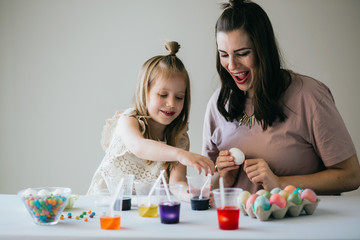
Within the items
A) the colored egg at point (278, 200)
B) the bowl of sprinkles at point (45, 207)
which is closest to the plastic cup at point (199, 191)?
the colored egg at point (278, 200)

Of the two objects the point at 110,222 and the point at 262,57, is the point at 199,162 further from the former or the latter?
the point at 262,57

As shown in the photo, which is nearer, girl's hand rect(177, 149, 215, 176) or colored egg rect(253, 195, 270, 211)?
colored egg rect(253, 195, 270, 211)

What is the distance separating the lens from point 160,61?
7.25ft

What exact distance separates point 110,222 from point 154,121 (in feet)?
3.54

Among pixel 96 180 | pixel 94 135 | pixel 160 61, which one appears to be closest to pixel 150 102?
pixel 160 61

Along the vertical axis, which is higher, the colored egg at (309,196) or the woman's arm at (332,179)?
the colored egg at (309,196)

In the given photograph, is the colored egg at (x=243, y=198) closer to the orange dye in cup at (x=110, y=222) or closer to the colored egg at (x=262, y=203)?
the colored egg at (x=262, y=203)

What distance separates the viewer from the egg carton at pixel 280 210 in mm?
1281

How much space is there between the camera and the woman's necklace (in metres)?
2.03

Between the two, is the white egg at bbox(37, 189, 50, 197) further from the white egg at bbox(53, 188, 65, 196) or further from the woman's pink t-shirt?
the woman's pink t-shirt

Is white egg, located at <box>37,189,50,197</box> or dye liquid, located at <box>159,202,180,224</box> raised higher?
white egg, located at <box>37,189,50,197</box>

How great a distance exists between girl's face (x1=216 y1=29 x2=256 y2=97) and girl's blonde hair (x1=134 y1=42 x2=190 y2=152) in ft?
1.00

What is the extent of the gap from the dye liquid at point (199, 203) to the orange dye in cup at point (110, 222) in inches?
13.9

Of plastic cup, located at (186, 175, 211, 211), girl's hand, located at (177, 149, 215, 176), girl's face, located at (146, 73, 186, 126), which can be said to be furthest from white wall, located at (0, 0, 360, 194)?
plastic cup, located at (186, 175, 211, 211)
